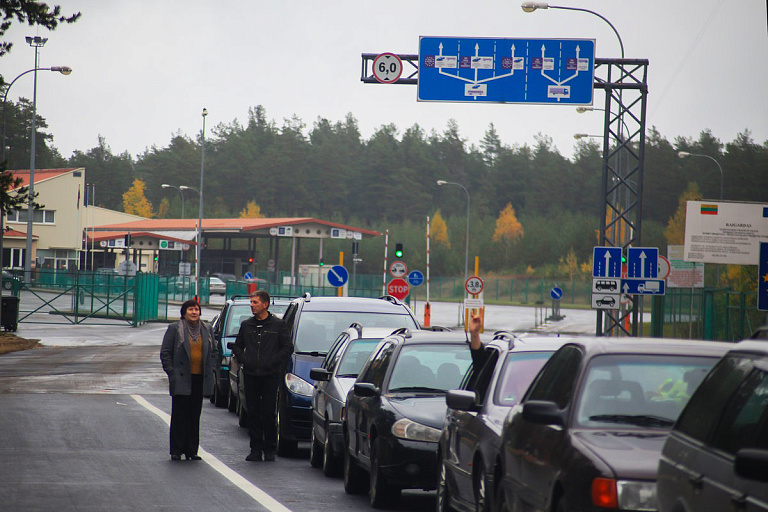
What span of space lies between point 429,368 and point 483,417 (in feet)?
9.18

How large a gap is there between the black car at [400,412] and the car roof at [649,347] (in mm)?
3344

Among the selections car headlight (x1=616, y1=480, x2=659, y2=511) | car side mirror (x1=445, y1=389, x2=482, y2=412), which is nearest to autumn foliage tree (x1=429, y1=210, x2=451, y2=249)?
car side mirror (x1=445, y1=389, x2=482, y2=412)

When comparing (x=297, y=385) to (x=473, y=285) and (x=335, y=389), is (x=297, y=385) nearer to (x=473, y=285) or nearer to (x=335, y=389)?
(x=335, y=389)

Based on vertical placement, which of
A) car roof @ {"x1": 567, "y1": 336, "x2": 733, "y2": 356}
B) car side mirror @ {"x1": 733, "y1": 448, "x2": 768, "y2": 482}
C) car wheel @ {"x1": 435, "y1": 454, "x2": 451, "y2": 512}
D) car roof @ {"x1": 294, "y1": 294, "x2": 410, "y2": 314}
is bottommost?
car wheel @ {"x1": 435, "y1": 454, "x2": 451, "y2": 512}

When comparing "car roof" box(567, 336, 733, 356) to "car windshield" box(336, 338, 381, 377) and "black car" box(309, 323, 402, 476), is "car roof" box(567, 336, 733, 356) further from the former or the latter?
"car windshield" box(336, 338, 381, 377)

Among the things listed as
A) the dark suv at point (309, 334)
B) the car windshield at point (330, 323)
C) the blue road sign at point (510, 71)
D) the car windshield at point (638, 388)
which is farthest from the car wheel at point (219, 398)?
the car windshield at point (638, 388)

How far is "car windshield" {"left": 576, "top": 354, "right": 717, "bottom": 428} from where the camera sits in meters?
5.92

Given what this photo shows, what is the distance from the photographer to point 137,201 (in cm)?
16225

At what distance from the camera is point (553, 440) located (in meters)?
5.93

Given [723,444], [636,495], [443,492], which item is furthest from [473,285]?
[723,444]

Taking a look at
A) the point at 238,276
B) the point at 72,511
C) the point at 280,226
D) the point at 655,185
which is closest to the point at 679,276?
the point at 72,511

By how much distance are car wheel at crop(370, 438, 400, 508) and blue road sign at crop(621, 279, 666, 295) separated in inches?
550

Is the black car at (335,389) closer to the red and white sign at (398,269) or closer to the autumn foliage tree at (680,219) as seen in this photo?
the red and white sign at (398,269)

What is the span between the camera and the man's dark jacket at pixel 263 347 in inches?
492
